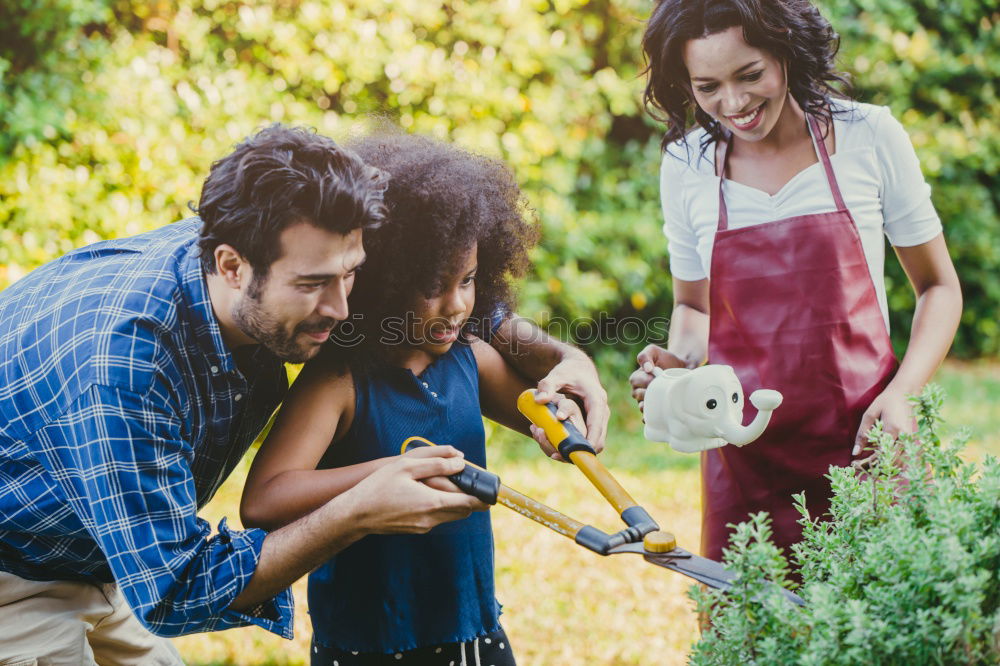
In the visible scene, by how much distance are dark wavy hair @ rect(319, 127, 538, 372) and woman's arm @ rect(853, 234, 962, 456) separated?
94 cm

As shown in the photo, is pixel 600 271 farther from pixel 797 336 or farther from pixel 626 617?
pixel 797 336

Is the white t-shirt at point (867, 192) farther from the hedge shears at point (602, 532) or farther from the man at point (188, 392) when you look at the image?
the man at point (188, 392)

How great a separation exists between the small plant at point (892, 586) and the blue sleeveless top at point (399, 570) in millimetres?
691

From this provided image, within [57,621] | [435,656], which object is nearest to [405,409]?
[435,656]

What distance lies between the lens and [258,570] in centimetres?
152

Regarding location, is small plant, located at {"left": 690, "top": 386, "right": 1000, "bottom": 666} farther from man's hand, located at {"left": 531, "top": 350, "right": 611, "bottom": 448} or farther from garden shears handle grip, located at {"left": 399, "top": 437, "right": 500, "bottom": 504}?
man's hand, located at {"left": 531, "top": 350, "right": 611, "bottom": 448}

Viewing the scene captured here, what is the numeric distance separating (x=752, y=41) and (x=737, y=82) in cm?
9

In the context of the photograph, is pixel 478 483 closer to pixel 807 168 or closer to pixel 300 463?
pixel 300 463

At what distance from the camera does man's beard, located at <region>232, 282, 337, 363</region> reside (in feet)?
5.09

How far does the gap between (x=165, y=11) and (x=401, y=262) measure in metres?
3.88

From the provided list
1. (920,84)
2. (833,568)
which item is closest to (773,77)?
(833,568)

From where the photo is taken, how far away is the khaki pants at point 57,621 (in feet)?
5.80

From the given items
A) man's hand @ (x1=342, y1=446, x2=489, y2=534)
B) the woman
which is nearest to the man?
man's hand @ (x1=342, y1=446, x2=489, y2=534)

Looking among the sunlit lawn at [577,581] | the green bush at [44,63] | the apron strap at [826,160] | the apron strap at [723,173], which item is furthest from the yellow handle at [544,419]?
the green bush at [44,63]
